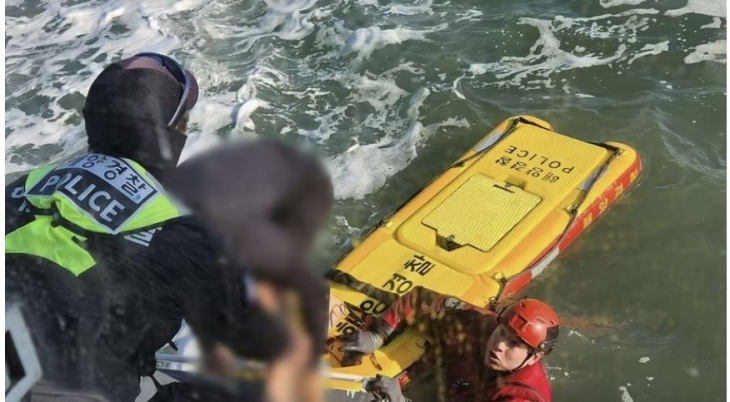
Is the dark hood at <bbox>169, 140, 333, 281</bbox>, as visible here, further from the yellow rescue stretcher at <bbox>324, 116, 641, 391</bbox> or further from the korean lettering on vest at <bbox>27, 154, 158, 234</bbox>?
the yellow rescue stretcher at <bbox>324, 116, 641, 391</bbox>

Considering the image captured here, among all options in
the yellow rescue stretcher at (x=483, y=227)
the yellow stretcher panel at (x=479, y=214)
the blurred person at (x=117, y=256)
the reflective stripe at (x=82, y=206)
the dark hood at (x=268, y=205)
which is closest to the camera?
the dark hood at (x=268, y=205)

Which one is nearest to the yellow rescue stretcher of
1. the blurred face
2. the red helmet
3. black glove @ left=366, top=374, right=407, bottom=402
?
black glove @ left=366, top=374, right=407, bottom=402

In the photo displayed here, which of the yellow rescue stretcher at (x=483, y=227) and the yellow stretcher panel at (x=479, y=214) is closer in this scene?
the yellow rescue stretcher at (x=483, y=227)

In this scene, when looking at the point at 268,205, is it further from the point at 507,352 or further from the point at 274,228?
the point at 507,352

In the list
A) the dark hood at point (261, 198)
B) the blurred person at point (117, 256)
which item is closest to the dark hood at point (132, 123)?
the blurred person at point (117, 256)

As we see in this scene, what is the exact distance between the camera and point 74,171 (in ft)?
4.30

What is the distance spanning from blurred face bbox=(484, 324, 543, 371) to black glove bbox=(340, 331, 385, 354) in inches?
25.4

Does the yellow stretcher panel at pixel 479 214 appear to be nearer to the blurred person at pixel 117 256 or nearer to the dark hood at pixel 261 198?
the blurred person at pixel 117 256

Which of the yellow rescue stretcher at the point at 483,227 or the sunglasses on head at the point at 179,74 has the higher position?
the sunglasses on head at the point at 179,74

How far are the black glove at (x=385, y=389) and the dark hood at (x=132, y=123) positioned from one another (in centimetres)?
230

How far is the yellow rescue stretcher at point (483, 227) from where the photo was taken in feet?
14.5

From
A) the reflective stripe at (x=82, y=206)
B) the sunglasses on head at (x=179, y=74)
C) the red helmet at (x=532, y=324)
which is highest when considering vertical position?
the sunglasses on head at (x=179, y=74)

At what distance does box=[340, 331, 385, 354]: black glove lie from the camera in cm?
390

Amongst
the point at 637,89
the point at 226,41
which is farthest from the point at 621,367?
the point at 226,41
